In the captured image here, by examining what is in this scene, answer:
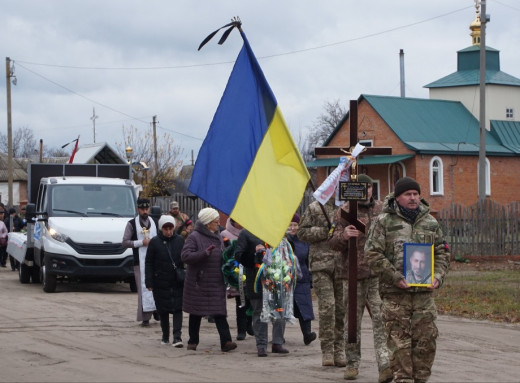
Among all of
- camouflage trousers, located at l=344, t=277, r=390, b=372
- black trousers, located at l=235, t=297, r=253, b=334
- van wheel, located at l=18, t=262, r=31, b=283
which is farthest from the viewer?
van wheel, located at l=18, t=262, r=31, b=283

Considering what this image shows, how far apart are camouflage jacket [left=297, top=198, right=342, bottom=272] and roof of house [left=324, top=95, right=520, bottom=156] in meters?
41.0

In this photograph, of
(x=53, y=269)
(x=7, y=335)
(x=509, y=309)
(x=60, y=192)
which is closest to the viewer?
(x=7, y=335)

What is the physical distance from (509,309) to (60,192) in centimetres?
1006

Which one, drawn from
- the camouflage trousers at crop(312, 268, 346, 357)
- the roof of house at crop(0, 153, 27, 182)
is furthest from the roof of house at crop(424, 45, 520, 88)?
the camouflage trousers at crop(312, 268, 346, 357)

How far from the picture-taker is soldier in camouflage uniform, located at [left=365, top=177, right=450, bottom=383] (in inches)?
358

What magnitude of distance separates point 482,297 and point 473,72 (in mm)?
44497

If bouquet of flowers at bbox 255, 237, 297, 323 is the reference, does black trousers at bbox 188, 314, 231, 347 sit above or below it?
below

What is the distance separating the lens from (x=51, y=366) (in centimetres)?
1122

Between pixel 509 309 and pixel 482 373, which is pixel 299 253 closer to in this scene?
pixel 482 373

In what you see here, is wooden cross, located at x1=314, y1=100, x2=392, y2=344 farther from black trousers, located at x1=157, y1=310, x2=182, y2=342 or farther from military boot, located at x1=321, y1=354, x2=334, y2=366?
black trousers, located at x1=157, y1=310, x2=182, y2=342

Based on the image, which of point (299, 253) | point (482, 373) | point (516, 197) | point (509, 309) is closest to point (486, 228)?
point (509, 309)

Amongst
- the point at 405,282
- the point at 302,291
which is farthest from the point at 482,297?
the point at 405,282

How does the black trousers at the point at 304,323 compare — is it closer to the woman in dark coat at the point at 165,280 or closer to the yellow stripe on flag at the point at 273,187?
the woman in dark coat at the point at 165,280

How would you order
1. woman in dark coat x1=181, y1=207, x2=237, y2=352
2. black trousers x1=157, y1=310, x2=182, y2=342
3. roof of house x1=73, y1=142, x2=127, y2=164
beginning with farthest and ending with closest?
roof of house x1=73, y1=142, x2=127, y2=164 < black trousers x1=157, y1=310, x2=182, y2=342 < woman in dark coat x1=181, y1=207, x2=237, y2=352
